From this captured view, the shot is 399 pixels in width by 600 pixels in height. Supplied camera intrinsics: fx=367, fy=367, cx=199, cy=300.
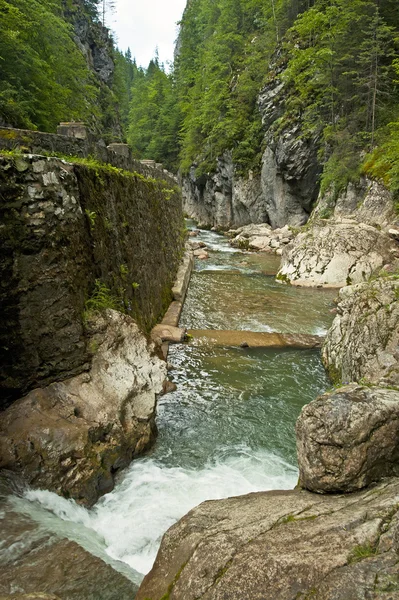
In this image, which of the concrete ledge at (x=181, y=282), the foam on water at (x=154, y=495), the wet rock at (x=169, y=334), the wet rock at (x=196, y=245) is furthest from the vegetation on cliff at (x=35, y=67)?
the foam on water at (x=154, y=495)

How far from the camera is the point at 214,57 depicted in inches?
1575

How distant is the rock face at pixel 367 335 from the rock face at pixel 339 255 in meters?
8.15

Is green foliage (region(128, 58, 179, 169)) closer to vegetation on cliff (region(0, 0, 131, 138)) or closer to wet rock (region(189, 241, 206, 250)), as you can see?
vegetation on cliff (region(0, 0, 131, 138))

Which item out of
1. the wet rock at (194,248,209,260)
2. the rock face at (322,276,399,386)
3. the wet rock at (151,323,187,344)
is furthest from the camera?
the wet rock at (194,248,209,260)

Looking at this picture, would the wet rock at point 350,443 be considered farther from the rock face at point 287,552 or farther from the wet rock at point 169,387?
the wet rock at point 169,387

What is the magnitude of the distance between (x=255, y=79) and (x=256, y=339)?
3262 cm

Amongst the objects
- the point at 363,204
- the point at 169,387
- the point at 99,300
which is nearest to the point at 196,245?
the point at 363,204

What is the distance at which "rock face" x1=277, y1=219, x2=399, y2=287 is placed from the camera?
15.7 metres

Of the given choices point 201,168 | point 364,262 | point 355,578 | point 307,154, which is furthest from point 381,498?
point 201,168

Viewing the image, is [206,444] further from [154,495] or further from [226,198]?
[226,198]

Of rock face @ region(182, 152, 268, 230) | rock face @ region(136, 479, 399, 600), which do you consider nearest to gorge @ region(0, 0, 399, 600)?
rock face @ region(136, 479, 399, 600)

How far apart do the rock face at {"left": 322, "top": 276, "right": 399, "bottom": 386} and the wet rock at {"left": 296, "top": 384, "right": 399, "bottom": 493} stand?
199 cm

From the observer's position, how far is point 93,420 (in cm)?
487

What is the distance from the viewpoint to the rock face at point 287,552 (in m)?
2.20
